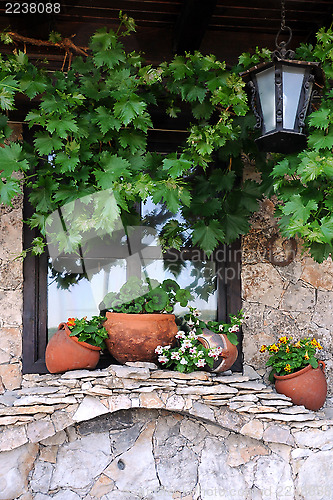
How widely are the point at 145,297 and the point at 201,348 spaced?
48 centimetres

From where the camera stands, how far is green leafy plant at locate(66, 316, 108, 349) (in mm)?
3227

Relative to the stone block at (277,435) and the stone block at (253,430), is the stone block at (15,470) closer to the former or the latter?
the stone block at (253,430)

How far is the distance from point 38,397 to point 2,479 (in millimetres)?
551

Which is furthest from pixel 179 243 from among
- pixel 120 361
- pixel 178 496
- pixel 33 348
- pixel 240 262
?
pixel 178 496

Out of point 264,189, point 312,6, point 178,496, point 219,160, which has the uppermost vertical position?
point 312,6

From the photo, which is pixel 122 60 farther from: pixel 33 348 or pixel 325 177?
pixel 33 348

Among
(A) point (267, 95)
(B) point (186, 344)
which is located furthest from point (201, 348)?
(A) point (267, 95)

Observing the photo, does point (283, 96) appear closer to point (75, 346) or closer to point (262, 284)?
point (262, 284)

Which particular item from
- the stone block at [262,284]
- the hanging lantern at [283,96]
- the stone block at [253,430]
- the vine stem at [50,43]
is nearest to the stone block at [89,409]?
the stone block at [253,430]

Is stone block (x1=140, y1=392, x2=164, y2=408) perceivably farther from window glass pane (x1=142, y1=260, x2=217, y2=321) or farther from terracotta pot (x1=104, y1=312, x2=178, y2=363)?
window glass pane (x1=142, y1=260, x2=217, y2=321)

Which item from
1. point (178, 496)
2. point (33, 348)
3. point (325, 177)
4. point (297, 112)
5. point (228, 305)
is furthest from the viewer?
point (228, 305)

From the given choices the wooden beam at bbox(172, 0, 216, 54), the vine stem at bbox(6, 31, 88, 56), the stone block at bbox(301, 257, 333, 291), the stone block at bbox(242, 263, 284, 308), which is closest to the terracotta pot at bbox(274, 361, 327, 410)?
the stone block at bbox(242, 263, 284, 308)

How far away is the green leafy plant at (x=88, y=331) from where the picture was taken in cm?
323

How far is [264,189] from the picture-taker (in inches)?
136
